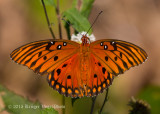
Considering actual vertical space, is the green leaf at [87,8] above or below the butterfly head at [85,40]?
above

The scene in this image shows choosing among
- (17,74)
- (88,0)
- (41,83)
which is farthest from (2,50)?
(88,0)

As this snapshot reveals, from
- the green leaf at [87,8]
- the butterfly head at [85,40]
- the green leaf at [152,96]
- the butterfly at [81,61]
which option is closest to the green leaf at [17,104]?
the butterfly at [81,61]

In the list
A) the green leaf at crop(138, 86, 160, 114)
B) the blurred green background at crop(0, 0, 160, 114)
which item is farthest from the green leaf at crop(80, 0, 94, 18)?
the green leaf at crop(138, 86, 160, 114)

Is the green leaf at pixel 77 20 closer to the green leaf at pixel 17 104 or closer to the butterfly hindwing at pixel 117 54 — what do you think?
the butterfly hindwing at pixel 117 54

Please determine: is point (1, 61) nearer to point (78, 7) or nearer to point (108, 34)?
point (108, 34)

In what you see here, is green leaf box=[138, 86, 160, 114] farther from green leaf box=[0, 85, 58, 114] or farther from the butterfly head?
green leaf box=[0, 85, 58, 114]

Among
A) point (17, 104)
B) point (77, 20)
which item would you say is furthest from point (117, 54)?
point (17, 104)

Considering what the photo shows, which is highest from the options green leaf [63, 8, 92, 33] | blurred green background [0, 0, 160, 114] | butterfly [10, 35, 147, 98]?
blurred green background [0, 0, 160, 114]
